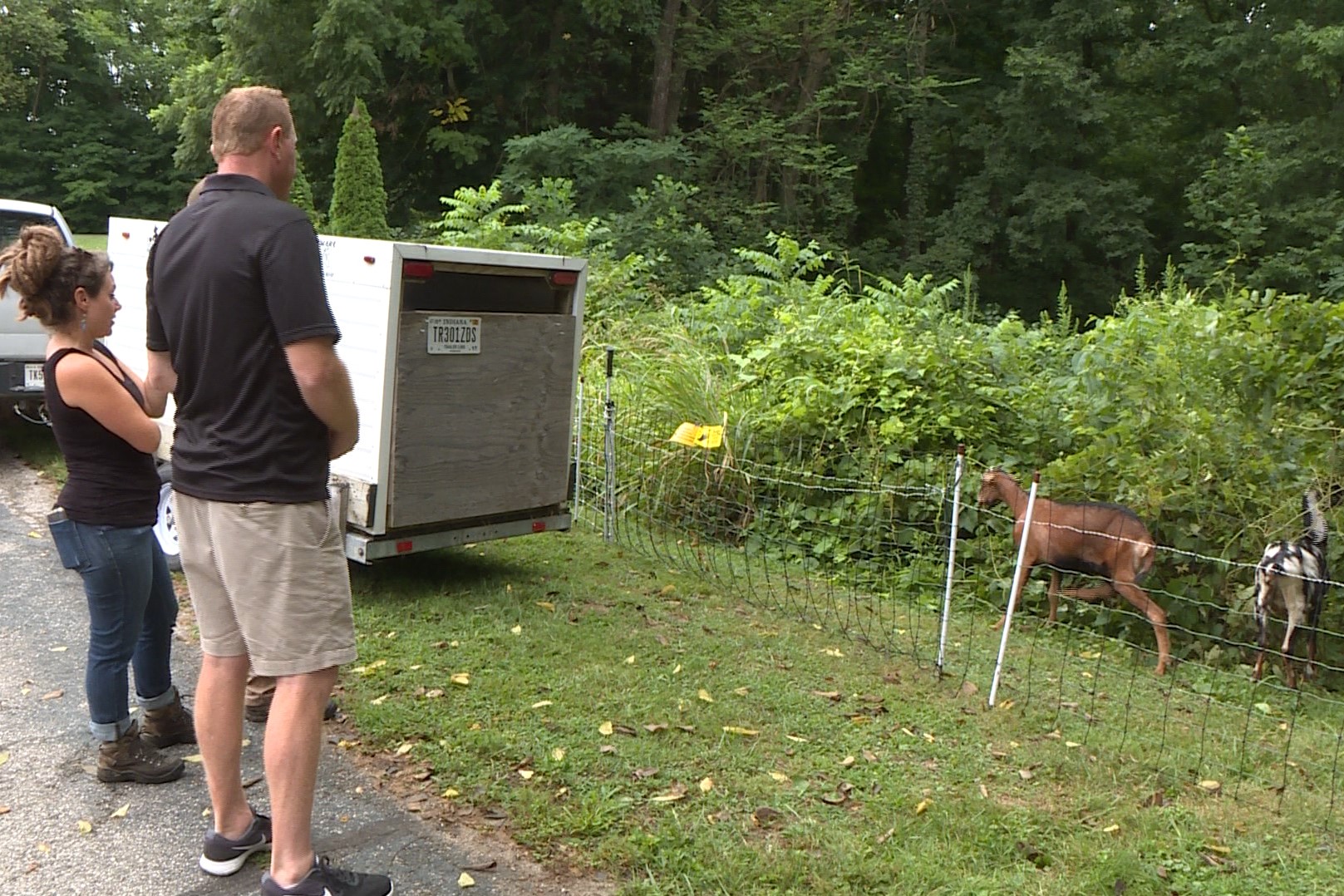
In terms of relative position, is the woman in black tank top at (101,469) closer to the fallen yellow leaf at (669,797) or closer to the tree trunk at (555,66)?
the fallen yellow leaf at (669,797)

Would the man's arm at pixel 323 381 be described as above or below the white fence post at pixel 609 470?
above

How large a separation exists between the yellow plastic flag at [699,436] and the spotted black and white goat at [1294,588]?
11.4ft

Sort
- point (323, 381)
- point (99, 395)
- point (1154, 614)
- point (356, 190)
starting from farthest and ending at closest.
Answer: point (356, 190)
point (1154, 614)
point (99, 395)
point (323, 381)

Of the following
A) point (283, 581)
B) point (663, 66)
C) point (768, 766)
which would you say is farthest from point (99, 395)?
point (663, 66)

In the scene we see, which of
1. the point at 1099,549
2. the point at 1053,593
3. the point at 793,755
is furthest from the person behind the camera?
the point at 1053,593

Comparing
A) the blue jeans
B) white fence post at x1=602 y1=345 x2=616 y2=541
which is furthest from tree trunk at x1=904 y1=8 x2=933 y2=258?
the blue jeans

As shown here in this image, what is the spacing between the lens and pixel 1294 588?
582 cm

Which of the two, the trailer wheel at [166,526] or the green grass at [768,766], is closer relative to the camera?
the green grass at [768,766]

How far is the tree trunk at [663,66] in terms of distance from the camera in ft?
78.1

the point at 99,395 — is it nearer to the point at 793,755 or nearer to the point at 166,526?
the point at 793,755

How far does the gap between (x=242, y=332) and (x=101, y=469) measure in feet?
3.93

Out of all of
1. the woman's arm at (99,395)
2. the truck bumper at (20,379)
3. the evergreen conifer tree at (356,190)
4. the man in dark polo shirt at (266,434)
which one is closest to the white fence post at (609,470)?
the woman's arm at (99,395)

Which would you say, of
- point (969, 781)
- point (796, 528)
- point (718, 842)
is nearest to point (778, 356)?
point (796, 528)

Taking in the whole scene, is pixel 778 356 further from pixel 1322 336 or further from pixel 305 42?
pixel 305 42
